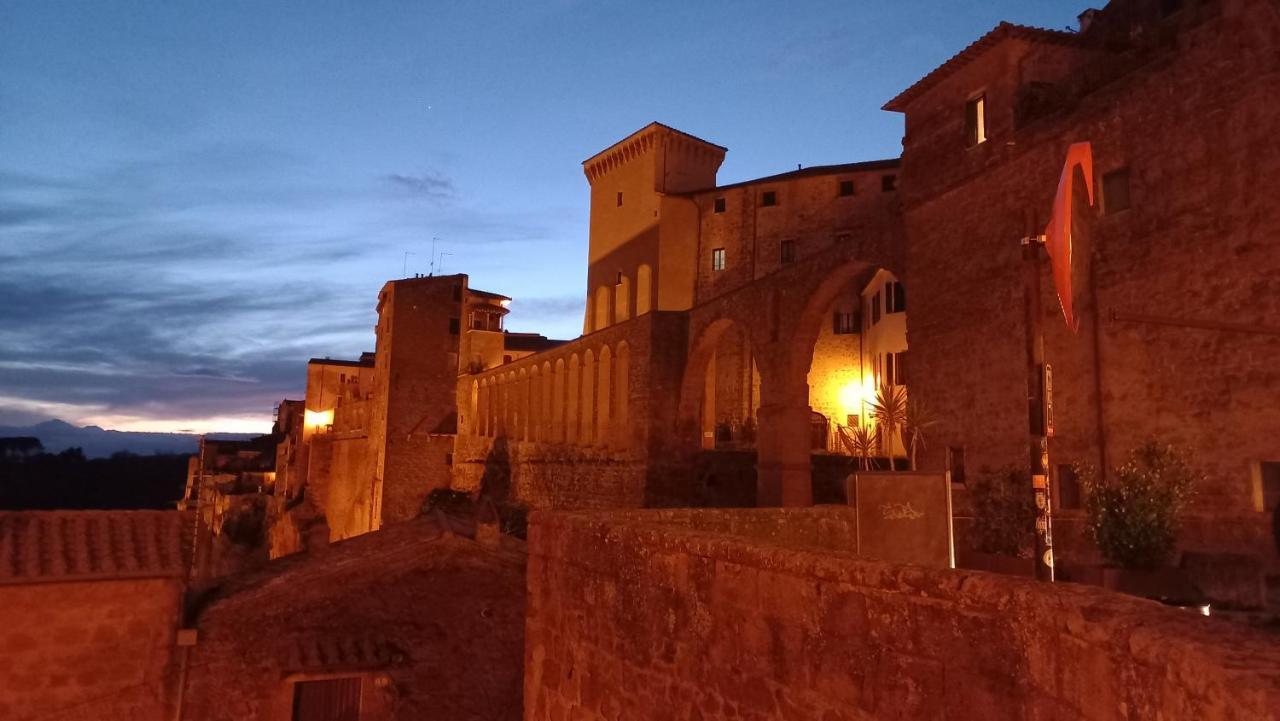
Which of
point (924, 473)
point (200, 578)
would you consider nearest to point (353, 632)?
point (200, 578)

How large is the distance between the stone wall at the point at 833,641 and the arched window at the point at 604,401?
22.0 metres

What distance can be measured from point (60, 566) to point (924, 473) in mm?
9972

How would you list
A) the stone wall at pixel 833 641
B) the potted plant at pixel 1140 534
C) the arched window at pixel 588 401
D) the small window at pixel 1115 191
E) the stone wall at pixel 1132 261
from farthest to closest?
the arched window at pixel 588 401 < the small window at pixel 1115 191 < the stone wall at pixel 1132 261 < the potted plant at pixel 1140 534 < the stone wall at pixel 833 641

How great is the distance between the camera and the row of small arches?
2777 cm

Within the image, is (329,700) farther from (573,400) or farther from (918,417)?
(573,400)

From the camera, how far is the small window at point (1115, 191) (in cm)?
1314

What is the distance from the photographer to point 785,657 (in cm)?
353

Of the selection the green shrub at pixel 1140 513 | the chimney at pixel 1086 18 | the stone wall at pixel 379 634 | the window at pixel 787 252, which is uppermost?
the chimney at pixel 1086 18

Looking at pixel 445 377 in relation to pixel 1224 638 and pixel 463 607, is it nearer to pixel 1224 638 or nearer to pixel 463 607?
pixel 463 607

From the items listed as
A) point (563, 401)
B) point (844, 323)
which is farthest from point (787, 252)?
point (563, 401)

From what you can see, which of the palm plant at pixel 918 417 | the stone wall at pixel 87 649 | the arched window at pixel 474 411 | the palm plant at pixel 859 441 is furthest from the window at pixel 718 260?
the stone wall at pixel 87 649

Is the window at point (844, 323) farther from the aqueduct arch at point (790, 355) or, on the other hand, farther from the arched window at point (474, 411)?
the arched window at point (474, 411)

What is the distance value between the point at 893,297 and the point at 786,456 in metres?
11.1

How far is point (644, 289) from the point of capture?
38719 millimetres
